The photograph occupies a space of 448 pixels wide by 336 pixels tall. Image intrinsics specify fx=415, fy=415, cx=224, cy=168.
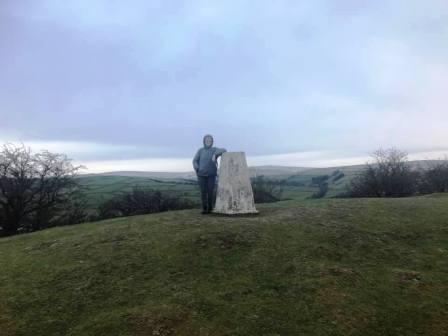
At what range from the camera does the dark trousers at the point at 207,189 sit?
14112 mm

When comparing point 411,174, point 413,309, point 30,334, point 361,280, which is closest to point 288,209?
point 361,280

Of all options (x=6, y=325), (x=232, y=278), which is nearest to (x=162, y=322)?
(x=232, y=278)

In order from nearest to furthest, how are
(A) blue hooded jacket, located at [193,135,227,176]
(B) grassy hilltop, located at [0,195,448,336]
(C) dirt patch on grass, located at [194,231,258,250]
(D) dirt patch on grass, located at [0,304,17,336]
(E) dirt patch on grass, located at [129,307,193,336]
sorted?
(E) dirt patch on grass, located at [129,307,193,336], (D) dirt patch on grass, located at [0,304,17,336], (B) grassy hilltop, located at [0,195,448,336], (C) dirt patch on grass, located at [194,231,258,250], (A) blue hooded jacket, located at [193,135,227,176]

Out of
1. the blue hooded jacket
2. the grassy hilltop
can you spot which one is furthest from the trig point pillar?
the grassy hilltop

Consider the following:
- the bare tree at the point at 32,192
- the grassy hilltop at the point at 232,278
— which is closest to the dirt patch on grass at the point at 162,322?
the grassy hilltop at the point at 232,278

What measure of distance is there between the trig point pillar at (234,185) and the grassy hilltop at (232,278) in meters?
1.27

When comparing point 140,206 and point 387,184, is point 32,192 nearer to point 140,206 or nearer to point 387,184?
point 140,206

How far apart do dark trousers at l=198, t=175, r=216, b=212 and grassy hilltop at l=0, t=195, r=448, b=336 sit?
1578 millimetres

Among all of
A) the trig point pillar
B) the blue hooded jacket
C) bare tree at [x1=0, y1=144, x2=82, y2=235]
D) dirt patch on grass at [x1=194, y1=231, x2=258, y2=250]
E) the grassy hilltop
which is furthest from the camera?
bare tree at [x1=0, y1=144, x2=82, y2=235]

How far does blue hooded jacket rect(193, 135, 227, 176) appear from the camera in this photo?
14.1m

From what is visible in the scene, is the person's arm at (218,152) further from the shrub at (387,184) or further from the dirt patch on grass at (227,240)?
the shrub at (387,184)

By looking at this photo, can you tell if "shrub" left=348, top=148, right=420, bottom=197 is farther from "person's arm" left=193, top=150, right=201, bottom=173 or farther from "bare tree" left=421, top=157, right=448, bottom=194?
"person's arm" left=193, top=150, right=201, bottom=173

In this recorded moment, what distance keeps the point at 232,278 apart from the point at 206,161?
19.8ft

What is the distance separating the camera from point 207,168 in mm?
14047
